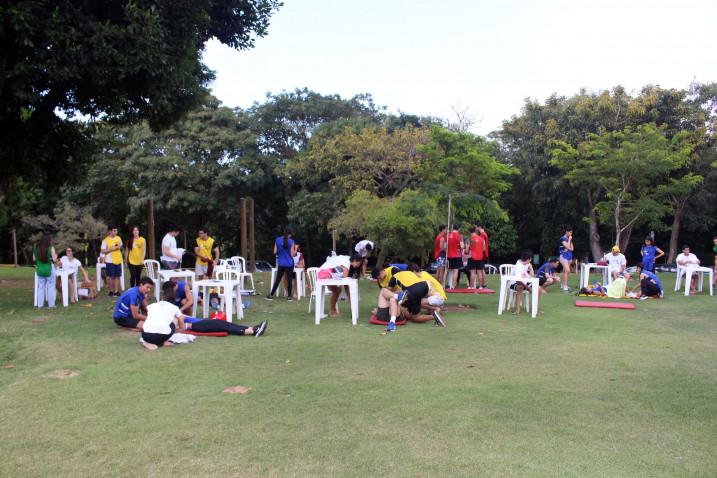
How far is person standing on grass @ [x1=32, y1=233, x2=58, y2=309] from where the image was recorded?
10.3 meters

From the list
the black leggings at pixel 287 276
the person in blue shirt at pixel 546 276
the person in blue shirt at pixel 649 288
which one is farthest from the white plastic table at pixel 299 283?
the person in blue shirt at pixel 649 288

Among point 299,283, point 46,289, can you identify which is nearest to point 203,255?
point 299,283

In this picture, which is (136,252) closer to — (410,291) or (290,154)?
(410,291)

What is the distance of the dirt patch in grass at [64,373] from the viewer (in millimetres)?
5723

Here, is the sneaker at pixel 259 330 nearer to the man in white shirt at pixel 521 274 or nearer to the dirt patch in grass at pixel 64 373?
the dirt patch in grass at pixel 64 373

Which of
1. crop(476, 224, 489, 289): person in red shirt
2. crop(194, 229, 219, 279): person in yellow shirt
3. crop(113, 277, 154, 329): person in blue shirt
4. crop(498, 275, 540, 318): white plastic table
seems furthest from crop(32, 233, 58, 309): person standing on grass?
crop(476, 224, 489, 289): person in red shirt

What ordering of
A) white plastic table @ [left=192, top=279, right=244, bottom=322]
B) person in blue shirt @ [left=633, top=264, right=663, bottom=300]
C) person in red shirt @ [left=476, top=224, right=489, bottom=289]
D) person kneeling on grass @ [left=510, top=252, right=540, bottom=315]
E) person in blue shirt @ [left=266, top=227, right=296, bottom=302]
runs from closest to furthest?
white plastic table @ [left=192, top=279, right=244, bottom=322] → person kneeling on grass @ [left=510, top=252, right=540, bottom=315] → person in blue shirt @ [left=266, top=227, right=296, bottom=302] → person in blue shirt @ [left=633, top=264, right=663, bottom=300] → person in red shirt @ [left=476, top=224, right=489, bottom=289]

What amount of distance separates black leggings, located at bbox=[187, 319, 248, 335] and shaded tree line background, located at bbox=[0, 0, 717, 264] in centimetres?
372

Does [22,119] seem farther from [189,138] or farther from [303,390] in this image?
[189,138]

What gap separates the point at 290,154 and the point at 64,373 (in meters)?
23.5

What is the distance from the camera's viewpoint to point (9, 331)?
8234 millimetres

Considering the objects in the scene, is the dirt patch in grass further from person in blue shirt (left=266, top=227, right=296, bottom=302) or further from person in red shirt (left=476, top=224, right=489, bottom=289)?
person in red shirt (left=476, top=224, right=489, bottom=289)

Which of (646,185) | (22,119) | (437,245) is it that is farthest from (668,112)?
(22,119)

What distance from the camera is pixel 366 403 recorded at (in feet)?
15.8
